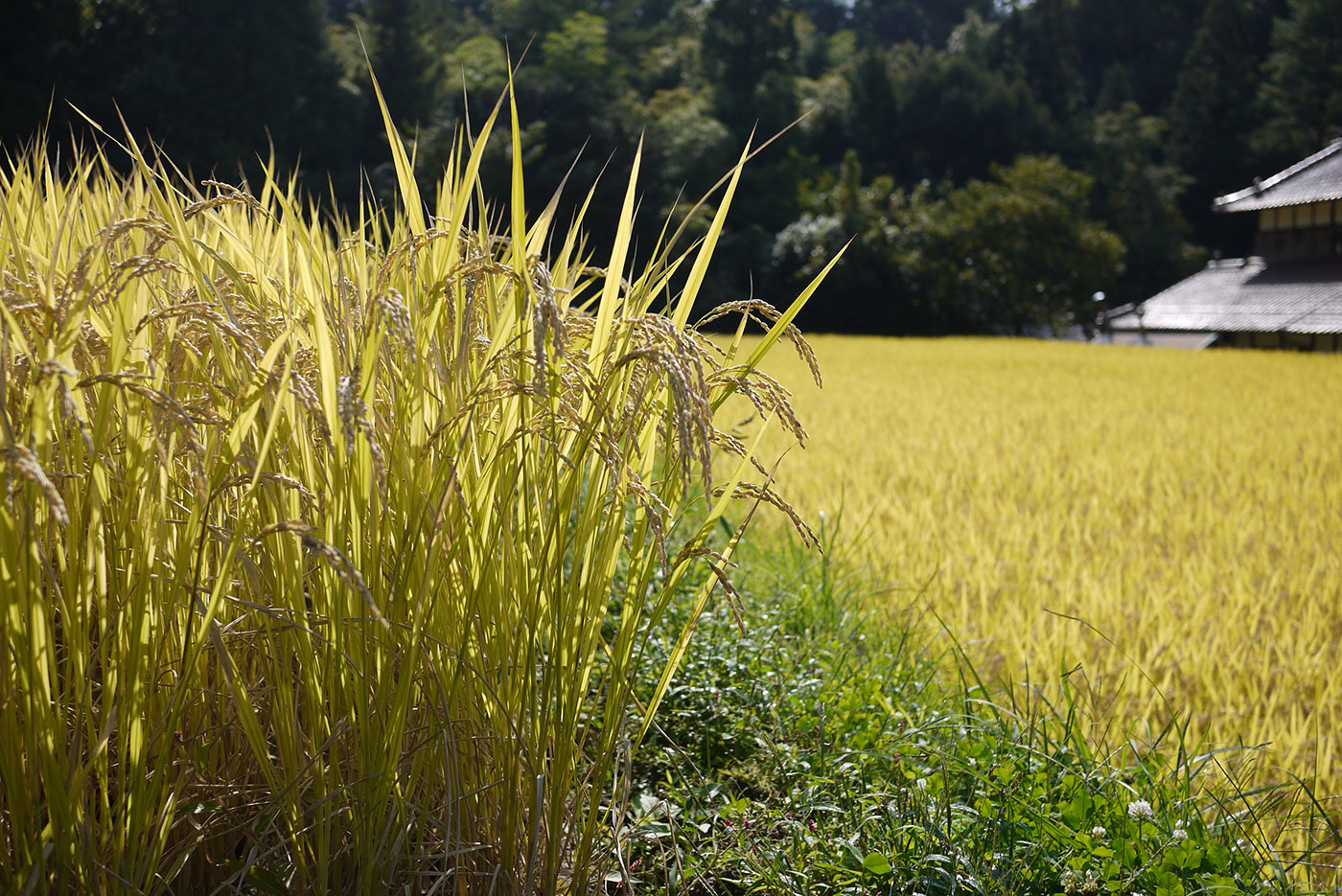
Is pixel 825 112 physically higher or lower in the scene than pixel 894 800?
higher

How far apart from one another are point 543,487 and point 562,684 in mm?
242

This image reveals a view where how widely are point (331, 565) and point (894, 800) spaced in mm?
1076

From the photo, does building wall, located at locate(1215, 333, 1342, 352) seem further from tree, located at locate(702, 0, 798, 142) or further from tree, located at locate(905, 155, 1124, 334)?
tree, located at locate(702, 0, 798, 142)

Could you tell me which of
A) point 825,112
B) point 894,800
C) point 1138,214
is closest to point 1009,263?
point 1138,214

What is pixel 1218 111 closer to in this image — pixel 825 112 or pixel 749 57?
pixel 825 112

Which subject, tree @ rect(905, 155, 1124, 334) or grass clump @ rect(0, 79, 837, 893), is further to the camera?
tree @ rect(905, 155, 1124, 334)

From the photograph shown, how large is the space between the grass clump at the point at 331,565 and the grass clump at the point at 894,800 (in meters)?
0.32

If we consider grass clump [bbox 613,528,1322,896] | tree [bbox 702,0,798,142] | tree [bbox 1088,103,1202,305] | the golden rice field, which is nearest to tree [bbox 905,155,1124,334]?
tree [bbox 1088,103,1202,305]

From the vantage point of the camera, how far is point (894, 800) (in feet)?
5.06

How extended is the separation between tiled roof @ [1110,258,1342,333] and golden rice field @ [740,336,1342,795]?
39.1 ft

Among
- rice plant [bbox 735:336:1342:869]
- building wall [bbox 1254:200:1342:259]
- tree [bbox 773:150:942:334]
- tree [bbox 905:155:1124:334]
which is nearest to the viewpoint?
rice plant [bbox 735:336:1342:869]

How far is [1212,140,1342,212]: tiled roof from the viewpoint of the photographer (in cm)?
1925

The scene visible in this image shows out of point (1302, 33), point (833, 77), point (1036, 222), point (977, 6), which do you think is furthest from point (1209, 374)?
point (977, 6)

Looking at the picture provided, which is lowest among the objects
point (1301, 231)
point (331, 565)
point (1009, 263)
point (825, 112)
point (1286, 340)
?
point (331, 565)
